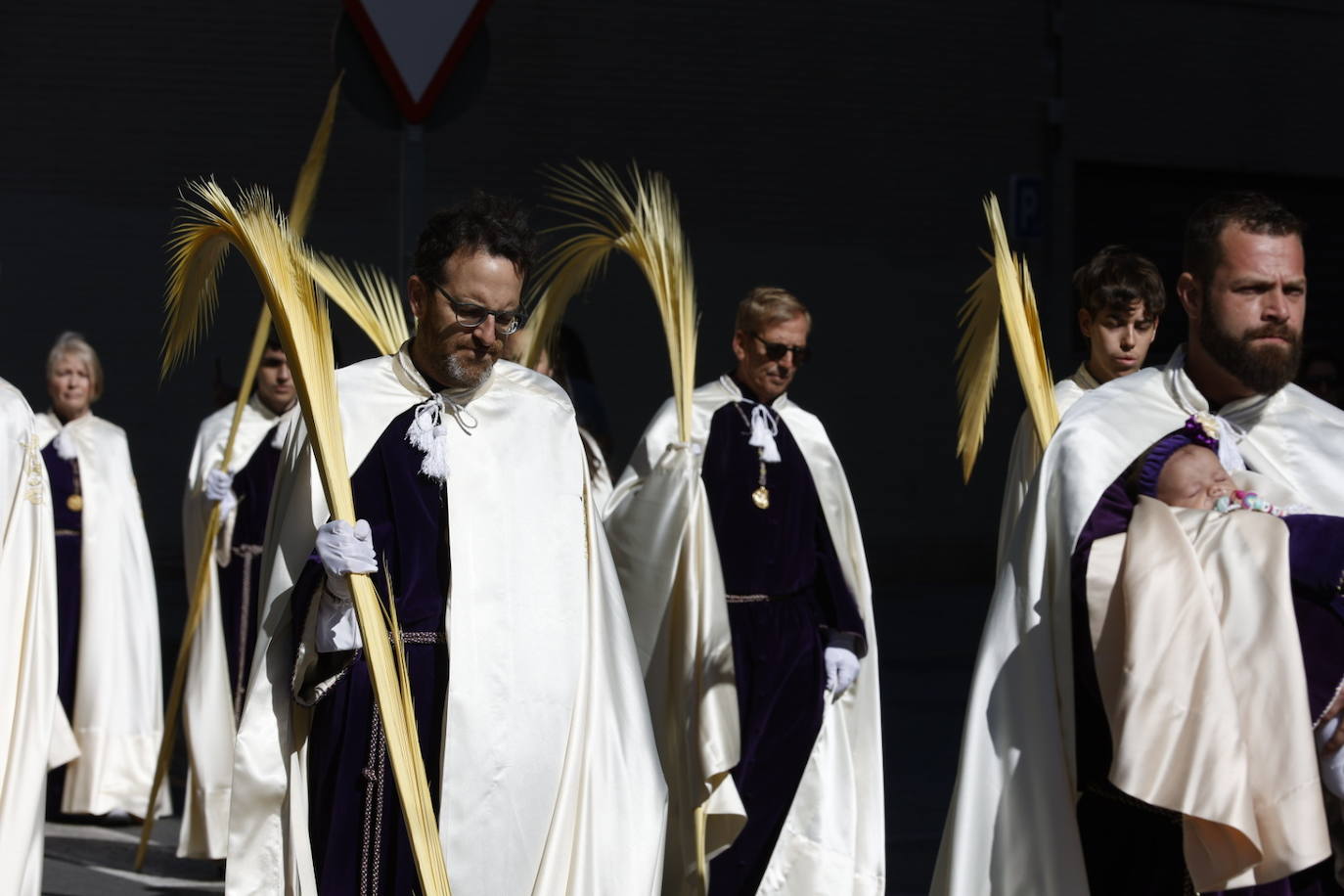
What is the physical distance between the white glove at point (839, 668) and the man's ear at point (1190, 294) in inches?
115

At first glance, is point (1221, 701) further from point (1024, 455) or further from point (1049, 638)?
point (1024, 455)

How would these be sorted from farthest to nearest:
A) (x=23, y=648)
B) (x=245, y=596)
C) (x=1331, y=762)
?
(x=245, y=596) → (x=23, y=648) → (x=1331, y=762)

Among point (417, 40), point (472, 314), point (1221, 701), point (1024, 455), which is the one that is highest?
point (417, 40)

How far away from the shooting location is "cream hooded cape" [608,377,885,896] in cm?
637

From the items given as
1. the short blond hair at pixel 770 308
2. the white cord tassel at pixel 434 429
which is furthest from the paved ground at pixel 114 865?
the white cord tassel at pixel 434 429

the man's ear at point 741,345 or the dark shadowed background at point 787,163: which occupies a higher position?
the dark shadowed background at point 787,163

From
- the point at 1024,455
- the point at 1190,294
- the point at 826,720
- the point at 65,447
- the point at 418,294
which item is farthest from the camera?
the point at 65,447

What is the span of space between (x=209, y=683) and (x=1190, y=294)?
532 cm

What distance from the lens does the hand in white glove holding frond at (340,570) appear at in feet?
12.5

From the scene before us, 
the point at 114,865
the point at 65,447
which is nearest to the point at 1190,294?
the point at 114,865

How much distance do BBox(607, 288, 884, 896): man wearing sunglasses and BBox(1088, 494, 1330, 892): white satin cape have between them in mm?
3120

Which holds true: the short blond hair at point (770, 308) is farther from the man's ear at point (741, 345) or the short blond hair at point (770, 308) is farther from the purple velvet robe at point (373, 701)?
the purple velvet robe at point (373, 701)

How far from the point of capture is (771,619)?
637 cm

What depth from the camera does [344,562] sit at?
12.4 feet
